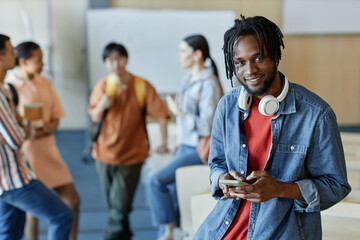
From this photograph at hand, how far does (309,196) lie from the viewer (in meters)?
1.19

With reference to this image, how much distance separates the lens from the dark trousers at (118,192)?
3039 mm

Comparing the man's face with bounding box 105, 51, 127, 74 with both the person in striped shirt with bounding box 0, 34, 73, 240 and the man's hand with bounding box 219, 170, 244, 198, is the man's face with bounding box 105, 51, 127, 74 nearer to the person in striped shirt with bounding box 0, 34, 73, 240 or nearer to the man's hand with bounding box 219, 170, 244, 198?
the person in striped shirt with bounding box 0, 34, 73, 240

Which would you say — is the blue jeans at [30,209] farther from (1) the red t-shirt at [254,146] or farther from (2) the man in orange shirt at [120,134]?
(1) the red t-shirt at [254,146]

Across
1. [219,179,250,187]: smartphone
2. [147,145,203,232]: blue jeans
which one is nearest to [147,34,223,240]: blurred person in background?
[147,145,203,232]: blue jeans

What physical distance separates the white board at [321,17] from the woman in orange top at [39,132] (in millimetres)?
5405

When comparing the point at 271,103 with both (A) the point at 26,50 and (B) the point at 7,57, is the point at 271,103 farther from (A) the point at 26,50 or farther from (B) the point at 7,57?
(A) the point at 26,50

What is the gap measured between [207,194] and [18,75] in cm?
166

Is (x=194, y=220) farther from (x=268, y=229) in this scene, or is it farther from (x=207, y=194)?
(x=268, y=229)

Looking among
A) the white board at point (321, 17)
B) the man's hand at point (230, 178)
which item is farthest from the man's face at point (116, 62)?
the white board at point (321, 17)

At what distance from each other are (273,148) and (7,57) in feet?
4.89

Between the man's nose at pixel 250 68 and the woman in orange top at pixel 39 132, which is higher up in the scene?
the man's nose at pixel 250 68

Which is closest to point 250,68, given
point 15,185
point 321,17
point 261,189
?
point 261,189

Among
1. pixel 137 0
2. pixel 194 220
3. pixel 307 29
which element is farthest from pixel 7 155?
pixel 307 29

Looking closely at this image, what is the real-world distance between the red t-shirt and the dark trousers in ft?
5.84
